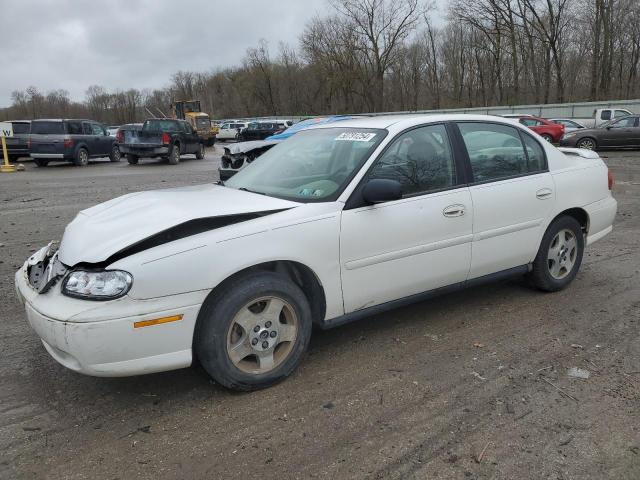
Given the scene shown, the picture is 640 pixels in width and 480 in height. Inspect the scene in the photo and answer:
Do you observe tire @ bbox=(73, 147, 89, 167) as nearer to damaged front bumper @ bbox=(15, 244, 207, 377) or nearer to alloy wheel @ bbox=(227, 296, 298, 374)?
damaged front bumper @ bbox=(15, 244, 207, 377)

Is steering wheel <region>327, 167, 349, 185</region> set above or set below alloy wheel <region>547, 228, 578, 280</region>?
above

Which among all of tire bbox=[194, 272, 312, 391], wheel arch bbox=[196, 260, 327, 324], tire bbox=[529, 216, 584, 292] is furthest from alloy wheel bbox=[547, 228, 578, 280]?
tire bbox=[194, 272, 312, 391]

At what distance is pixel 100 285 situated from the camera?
2729 mm

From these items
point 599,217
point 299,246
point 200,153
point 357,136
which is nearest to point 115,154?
point 200,153

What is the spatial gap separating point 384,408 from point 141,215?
1869 mm

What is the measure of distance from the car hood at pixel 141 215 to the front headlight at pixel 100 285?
0.31 feet

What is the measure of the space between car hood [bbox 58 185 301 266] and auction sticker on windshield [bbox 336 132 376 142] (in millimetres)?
824

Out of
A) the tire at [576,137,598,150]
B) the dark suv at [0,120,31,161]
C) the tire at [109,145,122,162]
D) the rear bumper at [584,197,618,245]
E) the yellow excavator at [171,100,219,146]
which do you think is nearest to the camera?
the rear bumper at [584,197,618,245]

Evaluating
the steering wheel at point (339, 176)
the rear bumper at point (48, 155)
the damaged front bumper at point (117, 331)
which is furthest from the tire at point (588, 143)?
the damaged front bumper at point (117, 331)

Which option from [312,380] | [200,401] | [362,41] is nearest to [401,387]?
[312,380]

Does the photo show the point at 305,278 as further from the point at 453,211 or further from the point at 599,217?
the point at 599,217

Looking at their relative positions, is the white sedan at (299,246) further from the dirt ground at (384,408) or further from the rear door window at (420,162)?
the dirt ground at (384,408)

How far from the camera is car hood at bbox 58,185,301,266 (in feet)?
9.57

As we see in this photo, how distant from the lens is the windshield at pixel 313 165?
3539 mm
